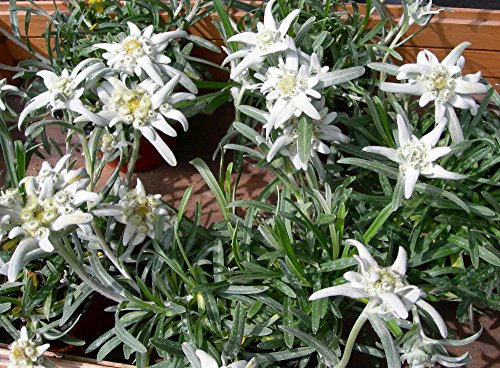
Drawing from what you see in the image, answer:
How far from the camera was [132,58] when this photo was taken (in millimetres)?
1349

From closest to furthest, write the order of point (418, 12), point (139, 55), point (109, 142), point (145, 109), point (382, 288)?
1. point (382, 288)
2. point (145, 109)
3. point (139, 55)
4. point (109, 142)
5. point (418, 12)

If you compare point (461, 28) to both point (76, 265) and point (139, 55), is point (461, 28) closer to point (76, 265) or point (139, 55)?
point (139, 55)

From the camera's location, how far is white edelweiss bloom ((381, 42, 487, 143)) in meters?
1.26

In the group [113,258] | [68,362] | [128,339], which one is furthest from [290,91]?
[68,362]

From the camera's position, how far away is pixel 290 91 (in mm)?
Result: 1178

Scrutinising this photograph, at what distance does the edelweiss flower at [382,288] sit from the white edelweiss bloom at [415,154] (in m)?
0.19

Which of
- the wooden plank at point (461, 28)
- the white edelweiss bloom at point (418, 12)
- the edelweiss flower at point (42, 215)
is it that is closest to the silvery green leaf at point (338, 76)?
the white edelweiss bloom at point (418, 12)

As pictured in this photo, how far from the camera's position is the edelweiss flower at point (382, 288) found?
98cm

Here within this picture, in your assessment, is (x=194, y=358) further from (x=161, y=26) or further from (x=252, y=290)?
(x=161, y=26)

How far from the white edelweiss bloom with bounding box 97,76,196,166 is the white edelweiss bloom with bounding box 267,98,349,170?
213mm

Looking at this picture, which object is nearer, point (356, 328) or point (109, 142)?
point (356, 328)

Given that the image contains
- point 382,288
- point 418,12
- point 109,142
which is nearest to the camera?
point 382,288

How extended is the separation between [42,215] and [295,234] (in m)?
0.67

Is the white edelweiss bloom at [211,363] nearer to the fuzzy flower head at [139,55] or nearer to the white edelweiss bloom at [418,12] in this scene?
the fuzzy flower head at [139,55]
